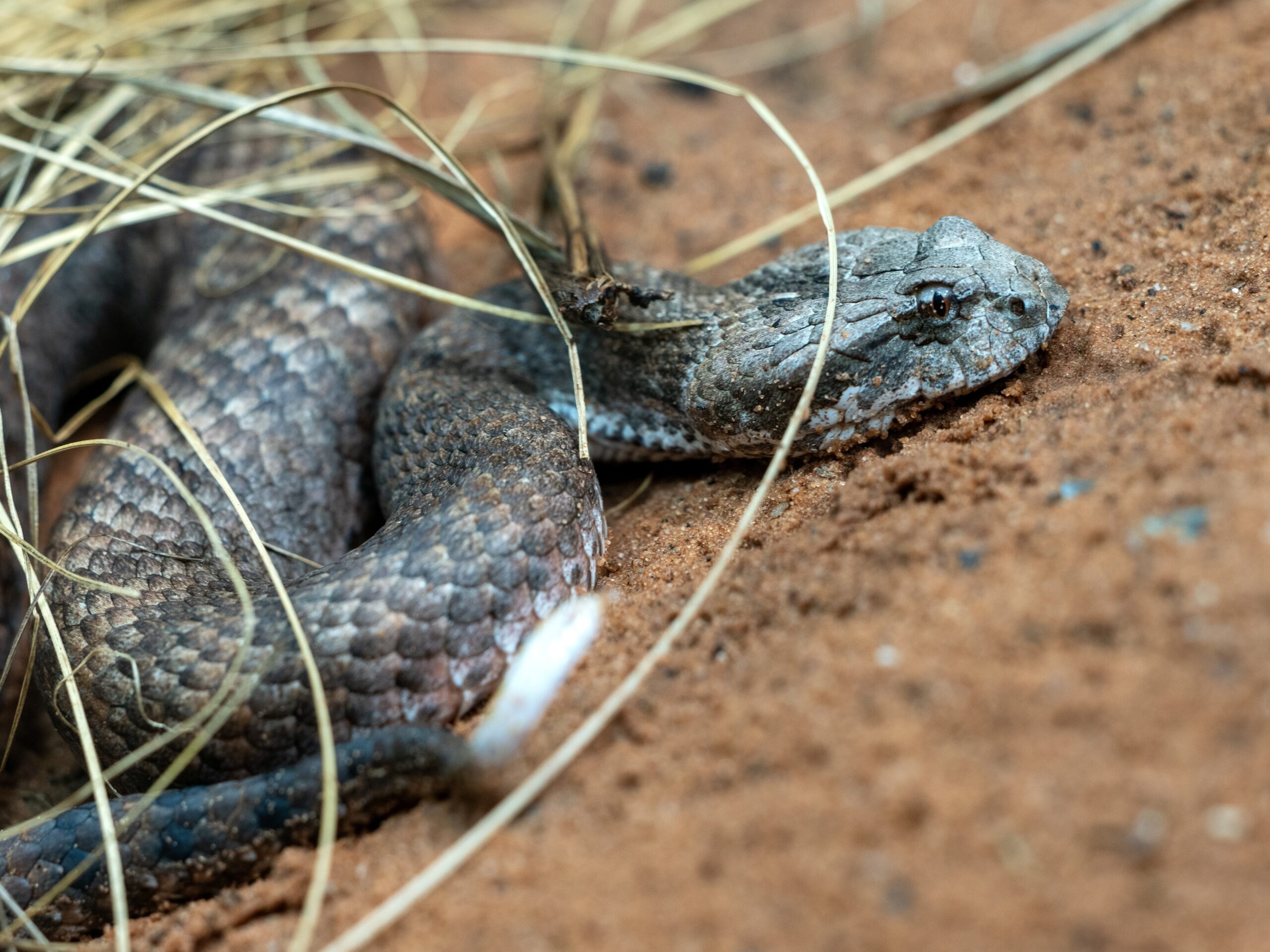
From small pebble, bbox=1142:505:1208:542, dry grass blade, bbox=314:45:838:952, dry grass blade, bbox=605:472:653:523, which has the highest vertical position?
small pebble, bbox=1142:505:1208:542

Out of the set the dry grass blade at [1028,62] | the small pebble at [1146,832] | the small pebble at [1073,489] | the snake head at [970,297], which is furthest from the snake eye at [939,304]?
the dry grass blade at [1028,62]

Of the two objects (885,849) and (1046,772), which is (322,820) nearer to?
(885,849)

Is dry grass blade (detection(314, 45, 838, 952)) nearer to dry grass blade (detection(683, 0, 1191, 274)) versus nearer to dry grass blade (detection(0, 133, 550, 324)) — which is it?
dry grass blade (detection(0, 133, 550, 324))

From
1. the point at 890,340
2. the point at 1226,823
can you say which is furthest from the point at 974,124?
the point at 1226,823

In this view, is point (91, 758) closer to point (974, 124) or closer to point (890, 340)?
point (890, 340)

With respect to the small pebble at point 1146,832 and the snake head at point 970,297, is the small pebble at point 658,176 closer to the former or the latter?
the snake head at point 970,297

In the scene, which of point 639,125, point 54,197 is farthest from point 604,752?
point 639,125

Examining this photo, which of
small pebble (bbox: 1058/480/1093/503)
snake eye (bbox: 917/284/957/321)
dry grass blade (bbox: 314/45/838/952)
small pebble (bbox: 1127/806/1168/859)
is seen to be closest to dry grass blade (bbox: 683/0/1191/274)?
snake eye (bbox: 917/284/957/321)
